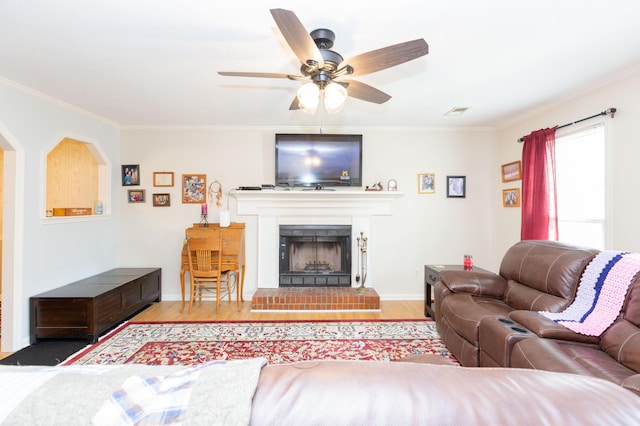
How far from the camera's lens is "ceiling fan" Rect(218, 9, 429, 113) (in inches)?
57.1

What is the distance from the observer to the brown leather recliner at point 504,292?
2.08 metres

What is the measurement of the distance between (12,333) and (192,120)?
2919 mm

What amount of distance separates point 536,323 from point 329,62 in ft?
6.88

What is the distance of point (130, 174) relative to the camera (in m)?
4.14

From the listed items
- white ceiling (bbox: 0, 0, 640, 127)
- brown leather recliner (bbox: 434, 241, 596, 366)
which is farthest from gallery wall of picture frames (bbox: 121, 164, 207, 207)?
brown leather recliner (bbox: 434, 241, 596, 366)

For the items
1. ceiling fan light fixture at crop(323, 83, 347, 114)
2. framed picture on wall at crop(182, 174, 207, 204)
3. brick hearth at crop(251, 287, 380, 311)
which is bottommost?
brick hearth at crop(251, 287, 380, 311)

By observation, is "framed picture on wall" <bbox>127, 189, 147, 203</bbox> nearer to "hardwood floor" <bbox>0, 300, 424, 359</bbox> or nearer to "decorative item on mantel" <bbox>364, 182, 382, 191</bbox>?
"hardwood floor" <bbox>0, 300, 424, 359</bbox>

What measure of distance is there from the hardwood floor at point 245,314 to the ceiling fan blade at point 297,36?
9.25ft

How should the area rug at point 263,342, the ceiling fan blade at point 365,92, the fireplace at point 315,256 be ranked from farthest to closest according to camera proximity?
the fireplace at point 315,256 < the area rug at point 263,342 < the ceiling fan blade at point 365,92

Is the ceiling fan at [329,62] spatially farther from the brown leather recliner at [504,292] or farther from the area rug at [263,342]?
the area rug at [263,342]

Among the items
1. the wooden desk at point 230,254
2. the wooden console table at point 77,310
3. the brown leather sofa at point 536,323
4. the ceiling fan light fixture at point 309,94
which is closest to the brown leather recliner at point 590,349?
the brown leather sofa at point 536,323

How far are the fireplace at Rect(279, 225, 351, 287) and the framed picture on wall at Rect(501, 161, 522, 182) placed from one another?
230 centimetres

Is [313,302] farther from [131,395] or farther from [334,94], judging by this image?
[131,395]

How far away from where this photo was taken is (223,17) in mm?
1749
